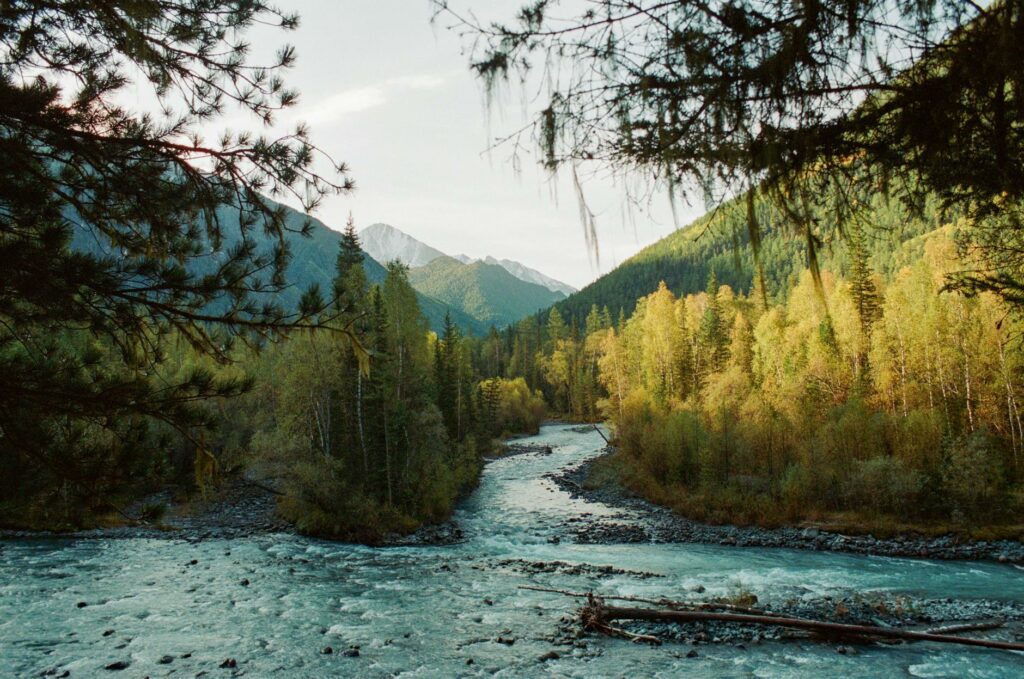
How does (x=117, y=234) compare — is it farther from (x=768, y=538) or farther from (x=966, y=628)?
(x=768, y=538)

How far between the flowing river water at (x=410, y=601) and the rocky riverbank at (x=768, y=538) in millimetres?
878

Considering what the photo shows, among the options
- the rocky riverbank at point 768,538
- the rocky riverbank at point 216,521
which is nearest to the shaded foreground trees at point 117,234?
the rocky riverbank at point 216,521

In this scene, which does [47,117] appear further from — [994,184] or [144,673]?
[144,673]

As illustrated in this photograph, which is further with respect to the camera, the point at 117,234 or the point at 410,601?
the point at 410,601

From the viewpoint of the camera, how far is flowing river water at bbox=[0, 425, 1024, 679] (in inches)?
386

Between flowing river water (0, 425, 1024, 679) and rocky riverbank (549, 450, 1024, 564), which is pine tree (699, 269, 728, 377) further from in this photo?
flowing river water (0, 425, 1024, 679)

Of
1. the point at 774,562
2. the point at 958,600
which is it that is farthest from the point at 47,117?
the point at 774,562

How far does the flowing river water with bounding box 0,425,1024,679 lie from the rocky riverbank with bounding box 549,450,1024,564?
2.88 feet

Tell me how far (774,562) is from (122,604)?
17.2 meters

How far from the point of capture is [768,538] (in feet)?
67.8

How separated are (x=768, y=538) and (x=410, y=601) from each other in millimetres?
13505

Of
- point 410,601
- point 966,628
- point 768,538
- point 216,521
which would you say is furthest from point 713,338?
point 410,601

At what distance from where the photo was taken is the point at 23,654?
10.2 meters

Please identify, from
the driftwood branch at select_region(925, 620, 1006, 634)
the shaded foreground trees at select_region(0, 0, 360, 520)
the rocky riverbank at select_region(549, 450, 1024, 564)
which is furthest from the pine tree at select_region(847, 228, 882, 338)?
the shaded foreground trees at select_region(0, 0, 360, 520)
